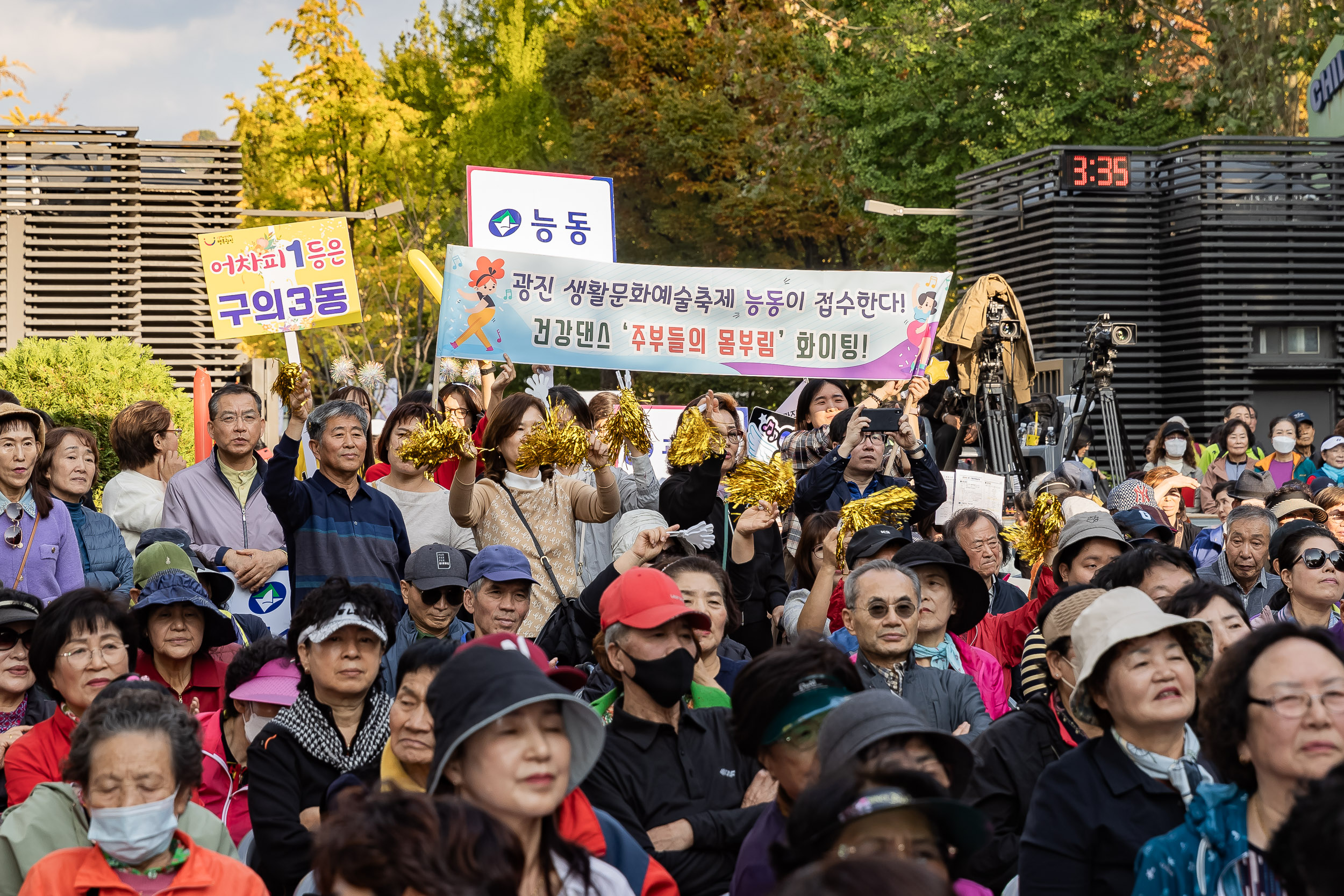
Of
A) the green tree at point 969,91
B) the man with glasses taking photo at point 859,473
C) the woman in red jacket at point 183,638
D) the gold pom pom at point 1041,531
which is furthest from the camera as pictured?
the green tree at point 969,91

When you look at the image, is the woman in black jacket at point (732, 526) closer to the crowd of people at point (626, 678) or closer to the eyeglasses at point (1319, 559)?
the crowd of people at point (626, 678)

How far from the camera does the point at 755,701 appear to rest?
3.65 m

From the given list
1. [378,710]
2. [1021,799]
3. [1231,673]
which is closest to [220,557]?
[378,710]

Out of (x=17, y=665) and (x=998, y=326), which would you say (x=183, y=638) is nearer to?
(x=17, y=665)

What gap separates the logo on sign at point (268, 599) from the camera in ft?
21.7

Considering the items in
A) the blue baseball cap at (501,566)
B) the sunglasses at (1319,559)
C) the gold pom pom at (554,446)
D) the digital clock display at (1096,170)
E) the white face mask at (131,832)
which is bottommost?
the white face mask at (131,832)

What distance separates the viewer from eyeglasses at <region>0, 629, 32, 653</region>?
5.16m

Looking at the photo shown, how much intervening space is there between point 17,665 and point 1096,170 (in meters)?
20.4

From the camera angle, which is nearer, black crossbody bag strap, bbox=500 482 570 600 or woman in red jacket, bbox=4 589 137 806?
woman in red jacket, bbox=4 589 137 806

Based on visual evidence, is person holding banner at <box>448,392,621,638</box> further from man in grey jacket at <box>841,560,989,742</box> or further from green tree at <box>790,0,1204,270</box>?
green tree at <box>790,0,1204,270</box>

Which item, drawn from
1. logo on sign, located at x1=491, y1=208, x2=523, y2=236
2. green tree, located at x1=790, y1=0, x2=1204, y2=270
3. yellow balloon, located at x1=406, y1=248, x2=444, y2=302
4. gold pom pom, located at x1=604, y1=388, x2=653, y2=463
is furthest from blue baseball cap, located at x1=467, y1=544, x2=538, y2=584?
green tree, located at x1=790, y1=0, x2=1204, y2=270

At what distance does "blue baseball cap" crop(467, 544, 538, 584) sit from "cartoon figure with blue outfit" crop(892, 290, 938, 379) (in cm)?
552

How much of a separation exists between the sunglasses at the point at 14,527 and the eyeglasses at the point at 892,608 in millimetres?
3855

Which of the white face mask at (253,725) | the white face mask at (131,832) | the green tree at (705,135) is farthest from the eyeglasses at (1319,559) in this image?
the green tree at (705,135)
